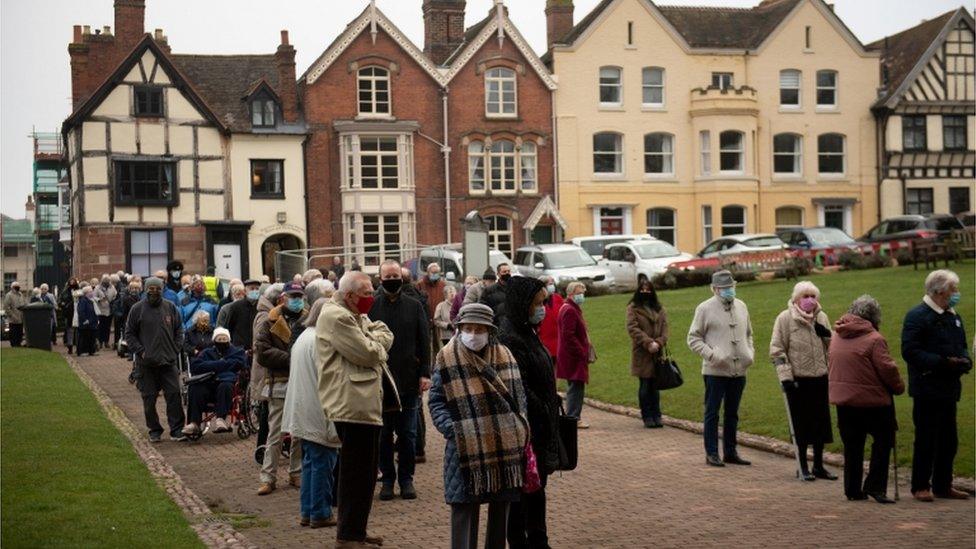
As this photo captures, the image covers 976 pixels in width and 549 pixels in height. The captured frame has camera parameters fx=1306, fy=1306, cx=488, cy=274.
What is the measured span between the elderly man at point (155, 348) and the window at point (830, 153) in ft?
139

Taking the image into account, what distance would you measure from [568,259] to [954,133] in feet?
80.9

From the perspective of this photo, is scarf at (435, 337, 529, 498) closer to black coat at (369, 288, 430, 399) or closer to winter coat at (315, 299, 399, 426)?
winter coat at (315, 299, 399, 426)

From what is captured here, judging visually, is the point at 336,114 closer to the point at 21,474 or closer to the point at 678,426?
the point at 678,426

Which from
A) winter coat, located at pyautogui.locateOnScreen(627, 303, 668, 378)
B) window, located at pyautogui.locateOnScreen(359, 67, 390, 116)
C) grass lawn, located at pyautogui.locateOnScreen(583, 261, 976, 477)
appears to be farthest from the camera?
window, located at pyautogui.locateOnScreen(359, 67, 390, 116)

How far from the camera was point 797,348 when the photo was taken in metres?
13.6

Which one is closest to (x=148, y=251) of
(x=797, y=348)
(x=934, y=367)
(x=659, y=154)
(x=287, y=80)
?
(x=287, y=80)

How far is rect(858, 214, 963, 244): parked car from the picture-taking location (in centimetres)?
4475

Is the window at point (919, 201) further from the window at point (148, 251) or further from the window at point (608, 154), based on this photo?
the window at point (148, 251)

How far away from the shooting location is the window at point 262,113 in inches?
1887

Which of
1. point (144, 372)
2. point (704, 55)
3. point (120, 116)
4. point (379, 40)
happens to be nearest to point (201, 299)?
point (144, 372)

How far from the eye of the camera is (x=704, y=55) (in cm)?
5353

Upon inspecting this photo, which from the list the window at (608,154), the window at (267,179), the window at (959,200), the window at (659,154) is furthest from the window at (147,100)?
the window at (959,200)

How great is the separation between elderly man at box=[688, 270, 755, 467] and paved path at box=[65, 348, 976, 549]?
397mm

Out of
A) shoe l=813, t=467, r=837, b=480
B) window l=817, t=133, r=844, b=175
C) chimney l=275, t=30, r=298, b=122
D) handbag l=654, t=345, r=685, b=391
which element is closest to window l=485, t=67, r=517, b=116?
chimney l=275, t=30, r=298, b=122
